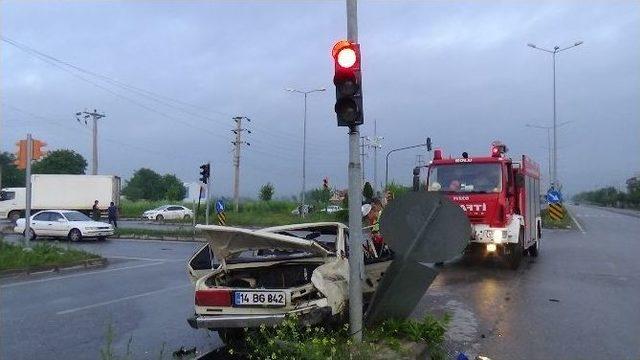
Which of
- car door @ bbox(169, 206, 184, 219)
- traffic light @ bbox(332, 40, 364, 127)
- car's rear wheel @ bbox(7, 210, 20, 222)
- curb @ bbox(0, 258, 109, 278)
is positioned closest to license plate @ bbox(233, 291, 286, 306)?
traffic light @ bbox(332, 40, 364, 127)

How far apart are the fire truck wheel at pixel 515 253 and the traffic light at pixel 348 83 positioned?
334 inches

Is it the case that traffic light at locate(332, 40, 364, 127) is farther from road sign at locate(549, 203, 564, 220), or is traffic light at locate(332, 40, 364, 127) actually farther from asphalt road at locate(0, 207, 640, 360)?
road sign at locate(549, 203, 564, 220)

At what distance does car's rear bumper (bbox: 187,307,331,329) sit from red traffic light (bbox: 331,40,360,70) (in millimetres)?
2580

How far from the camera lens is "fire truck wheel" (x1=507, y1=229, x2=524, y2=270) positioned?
13.4 meters

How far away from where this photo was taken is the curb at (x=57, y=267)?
14.1 metres

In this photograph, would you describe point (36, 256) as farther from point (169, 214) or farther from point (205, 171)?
point (169, 214)

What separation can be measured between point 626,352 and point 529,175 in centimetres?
939

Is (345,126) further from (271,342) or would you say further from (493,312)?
(493,312)

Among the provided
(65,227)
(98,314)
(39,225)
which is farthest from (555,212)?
(98,314)

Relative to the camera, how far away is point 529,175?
15.5m

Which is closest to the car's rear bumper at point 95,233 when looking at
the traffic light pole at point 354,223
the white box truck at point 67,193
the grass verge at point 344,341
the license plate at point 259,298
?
the white box truck at point 67,193

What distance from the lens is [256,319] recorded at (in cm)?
611

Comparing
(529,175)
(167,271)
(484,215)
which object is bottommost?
(167,271)

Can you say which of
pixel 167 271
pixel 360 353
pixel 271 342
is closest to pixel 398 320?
pixel 360 353
